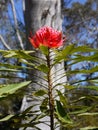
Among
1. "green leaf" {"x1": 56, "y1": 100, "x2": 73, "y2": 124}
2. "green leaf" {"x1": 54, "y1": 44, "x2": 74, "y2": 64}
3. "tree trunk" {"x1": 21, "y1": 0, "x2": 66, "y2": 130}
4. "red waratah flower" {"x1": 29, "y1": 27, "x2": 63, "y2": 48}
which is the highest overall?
"tree trunk" {"x1": 21, "y1": 0, "x2": 66, "y2": 130}

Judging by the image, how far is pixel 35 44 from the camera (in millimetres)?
1368

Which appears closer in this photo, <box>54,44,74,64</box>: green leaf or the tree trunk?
<box>54,44,74,64</box>: green leaf

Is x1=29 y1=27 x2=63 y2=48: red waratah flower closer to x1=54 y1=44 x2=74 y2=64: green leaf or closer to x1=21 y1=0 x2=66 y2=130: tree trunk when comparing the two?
x1=54 y1=44 x2=74 y2=64: green leaf

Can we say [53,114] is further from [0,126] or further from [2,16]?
[2,16]

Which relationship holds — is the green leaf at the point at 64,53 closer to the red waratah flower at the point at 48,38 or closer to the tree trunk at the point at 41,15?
the red waratah flower at the point at 48,38

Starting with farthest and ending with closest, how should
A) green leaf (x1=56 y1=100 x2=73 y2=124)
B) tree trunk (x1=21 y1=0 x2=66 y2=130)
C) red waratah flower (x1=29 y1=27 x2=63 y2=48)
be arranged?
tree trunk (x1=21 y1=0 x2=66 y2=130) → red waratah flower (x1=29 y1=27 x2=63 y2=48) → green leaf (x1=56 y1=100 x2=73 y2=124)

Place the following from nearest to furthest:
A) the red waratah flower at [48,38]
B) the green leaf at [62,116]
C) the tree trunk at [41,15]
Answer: the green leaf at [62,116] < the red waratah flower at [48,38] < the tree trunk at [41,15]

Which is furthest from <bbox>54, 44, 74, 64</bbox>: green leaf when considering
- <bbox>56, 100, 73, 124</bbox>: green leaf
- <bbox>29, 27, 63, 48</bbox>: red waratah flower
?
<bbox>56, 100, 73, 124</bbox>: green leaf

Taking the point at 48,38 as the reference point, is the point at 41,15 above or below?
above

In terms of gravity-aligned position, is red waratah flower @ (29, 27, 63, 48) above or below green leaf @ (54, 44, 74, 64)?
above

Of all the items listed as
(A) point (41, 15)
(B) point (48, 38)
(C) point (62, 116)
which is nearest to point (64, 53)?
(B) point (48, 38)

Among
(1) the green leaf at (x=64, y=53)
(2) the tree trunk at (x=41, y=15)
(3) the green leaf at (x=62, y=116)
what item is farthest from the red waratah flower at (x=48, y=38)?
(2) the tree trunk at (x=41, y=15)

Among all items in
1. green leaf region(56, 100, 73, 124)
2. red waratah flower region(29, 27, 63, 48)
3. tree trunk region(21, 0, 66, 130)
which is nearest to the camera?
green leaf region(56, 100, 73, 124)

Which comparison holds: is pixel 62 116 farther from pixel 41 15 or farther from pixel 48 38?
pixel 41 15
